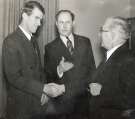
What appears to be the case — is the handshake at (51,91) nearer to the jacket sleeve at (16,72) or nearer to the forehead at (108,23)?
the jacket sleeve at (16,72)

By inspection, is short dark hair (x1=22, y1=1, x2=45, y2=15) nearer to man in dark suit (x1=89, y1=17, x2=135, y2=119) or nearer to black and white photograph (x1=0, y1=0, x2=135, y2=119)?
black and white photograph (x1=0, y1=0, x2=135, y2=119)

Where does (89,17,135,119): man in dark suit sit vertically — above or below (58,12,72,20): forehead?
below

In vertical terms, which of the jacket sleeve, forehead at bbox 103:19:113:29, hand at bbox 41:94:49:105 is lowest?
hand at bbox 41:94:49:105

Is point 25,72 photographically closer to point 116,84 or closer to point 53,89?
point 53,89

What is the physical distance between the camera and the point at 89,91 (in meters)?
1.66

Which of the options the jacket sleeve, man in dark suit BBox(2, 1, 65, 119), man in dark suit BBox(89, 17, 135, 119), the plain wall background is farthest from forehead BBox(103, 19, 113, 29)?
the jacket sleeve

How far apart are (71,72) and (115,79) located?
0.94 ft

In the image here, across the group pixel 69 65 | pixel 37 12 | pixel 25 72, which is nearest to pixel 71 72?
pixel 69 65

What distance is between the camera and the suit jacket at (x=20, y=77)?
158cm

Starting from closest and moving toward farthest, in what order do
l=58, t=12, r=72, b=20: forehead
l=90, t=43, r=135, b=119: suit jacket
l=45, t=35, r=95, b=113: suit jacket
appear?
l=90, t=43, r=135, b=119: suit jacket → l=45, t=35, r=95, b=113: suit jacket → l=58, t=12, r=72, b=20: forehead

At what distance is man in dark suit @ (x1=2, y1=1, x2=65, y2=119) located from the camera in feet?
5.19

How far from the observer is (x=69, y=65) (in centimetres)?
171

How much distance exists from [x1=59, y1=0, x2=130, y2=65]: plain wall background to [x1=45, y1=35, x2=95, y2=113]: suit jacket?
112 mm

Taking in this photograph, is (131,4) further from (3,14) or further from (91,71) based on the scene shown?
(3,14)
